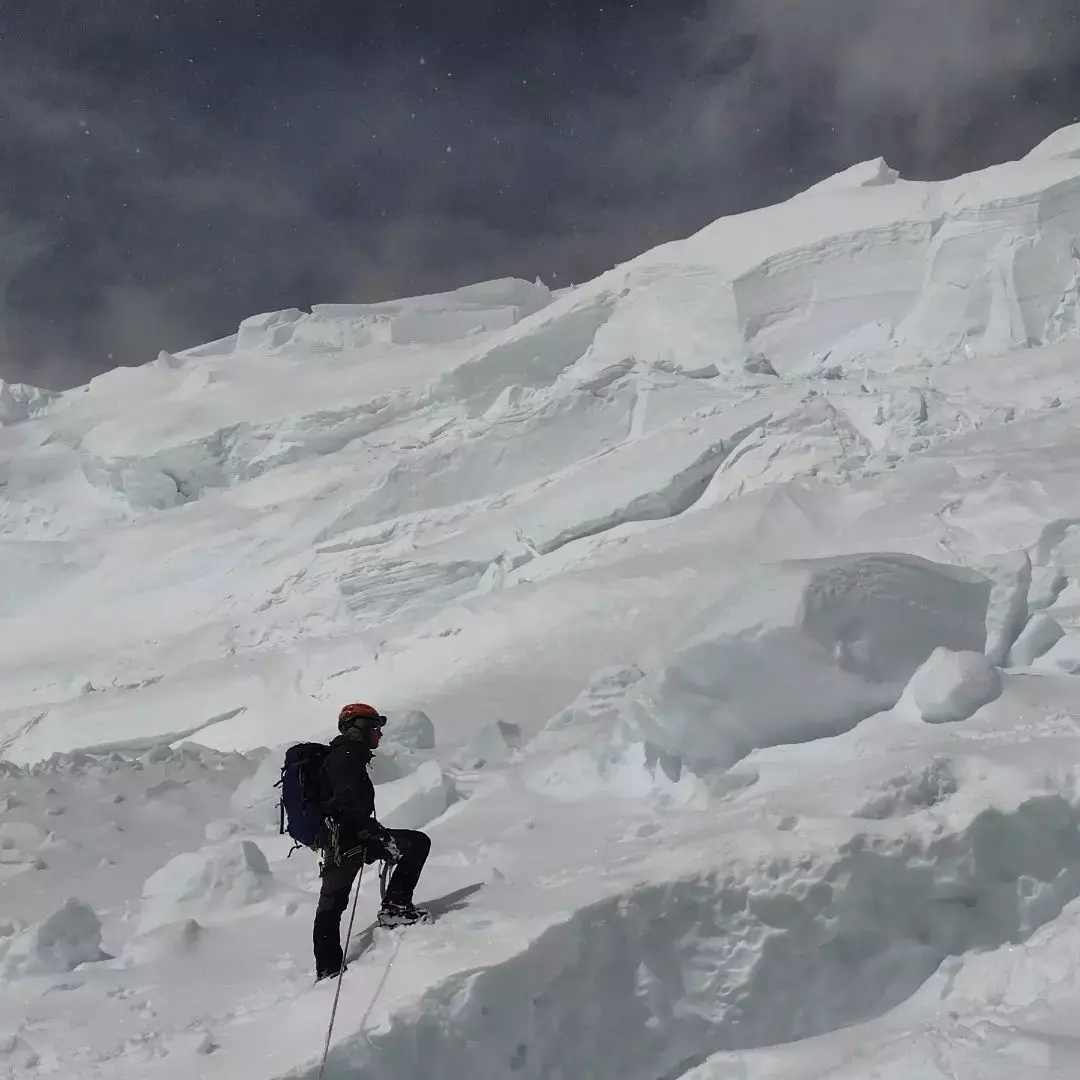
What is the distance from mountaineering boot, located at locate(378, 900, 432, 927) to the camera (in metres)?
4.05

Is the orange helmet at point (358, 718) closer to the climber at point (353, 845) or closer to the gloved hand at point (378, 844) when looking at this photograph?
the climber at point (353, 845)

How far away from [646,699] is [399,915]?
254 cm

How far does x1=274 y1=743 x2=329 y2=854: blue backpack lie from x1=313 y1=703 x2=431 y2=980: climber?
1.8 inches

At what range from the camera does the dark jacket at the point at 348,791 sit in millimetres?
3902

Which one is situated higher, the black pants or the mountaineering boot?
the black pants

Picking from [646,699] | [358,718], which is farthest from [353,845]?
[646,699]

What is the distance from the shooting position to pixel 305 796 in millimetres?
3980

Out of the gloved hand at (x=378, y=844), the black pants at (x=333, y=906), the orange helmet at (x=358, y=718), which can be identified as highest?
the orange helmet at (x=358, y=718)

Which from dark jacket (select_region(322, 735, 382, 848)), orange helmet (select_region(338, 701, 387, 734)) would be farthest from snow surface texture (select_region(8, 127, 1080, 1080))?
orange helmet (select_region(338, 701, 387, 734))

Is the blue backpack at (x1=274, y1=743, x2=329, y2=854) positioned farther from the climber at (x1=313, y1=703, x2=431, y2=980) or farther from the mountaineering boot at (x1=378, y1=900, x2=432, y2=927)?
the mountaineering boot at (x1=378, y1=900, x2=432, y2=927)

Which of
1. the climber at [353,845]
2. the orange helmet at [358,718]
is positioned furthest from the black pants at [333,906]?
the orange helmet at [358,718]

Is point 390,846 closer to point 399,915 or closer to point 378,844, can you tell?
point 378,844

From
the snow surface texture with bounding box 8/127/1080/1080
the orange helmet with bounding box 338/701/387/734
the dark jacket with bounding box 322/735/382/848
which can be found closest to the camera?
the snow surface texture with bounding box 8/127/1080/1080

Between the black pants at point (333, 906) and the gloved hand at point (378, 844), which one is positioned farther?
the gloved hand at point (378, 844)
